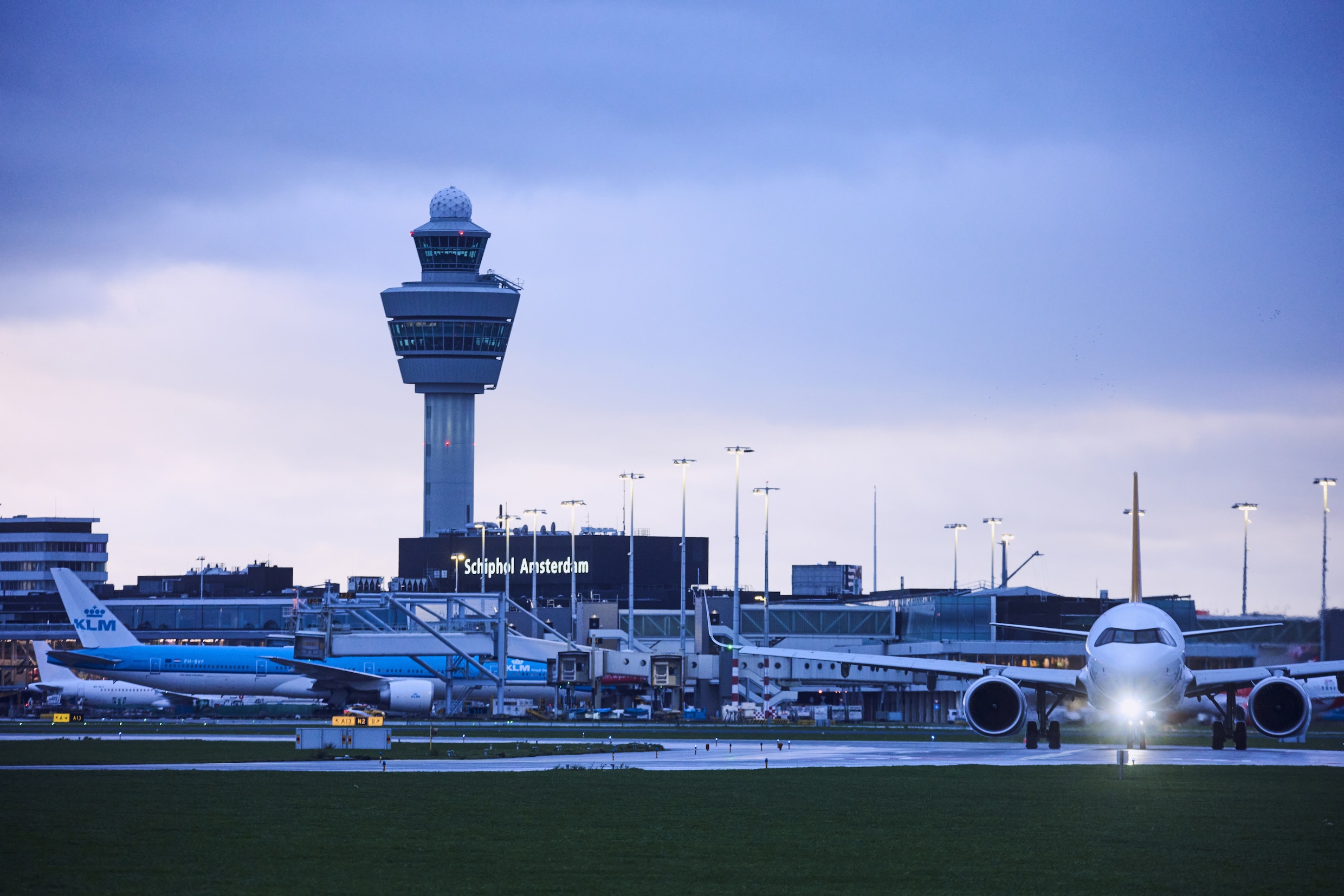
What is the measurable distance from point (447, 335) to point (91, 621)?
95.5m

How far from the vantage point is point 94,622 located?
107 metres

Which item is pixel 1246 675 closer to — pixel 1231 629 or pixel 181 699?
pixel 1231 629

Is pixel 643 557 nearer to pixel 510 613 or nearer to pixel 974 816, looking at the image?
pixel 510 613

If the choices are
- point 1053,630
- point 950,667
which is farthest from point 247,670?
point 1053,630

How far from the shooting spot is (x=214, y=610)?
541ft

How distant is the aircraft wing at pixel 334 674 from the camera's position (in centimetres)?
9425

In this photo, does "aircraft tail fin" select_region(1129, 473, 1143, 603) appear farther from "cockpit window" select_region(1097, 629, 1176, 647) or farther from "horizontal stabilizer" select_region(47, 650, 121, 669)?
"horizontal stabilizer" select_region(47, 650, 121, 669)

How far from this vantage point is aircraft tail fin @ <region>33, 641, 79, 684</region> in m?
114

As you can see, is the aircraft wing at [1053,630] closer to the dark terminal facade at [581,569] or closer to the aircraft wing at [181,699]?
the aircraft wing at [181,699]

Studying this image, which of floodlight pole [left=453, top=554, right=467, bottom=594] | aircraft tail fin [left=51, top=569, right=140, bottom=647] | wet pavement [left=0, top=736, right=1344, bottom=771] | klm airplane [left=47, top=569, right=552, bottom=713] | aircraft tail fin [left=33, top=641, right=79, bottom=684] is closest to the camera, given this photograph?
wet pavement [left=0, top=736, right=1344, bottom=771]

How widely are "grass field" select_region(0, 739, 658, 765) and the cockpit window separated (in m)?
16.8

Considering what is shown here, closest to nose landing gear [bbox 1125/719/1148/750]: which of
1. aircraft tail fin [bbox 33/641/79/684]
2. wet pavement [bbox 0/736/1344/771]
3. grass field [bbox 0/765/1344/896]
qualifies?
wet pavement [bbox 0/736/1344/771]

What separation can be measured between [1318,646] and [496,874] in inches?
2174

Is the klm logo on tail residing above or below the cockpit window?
below
